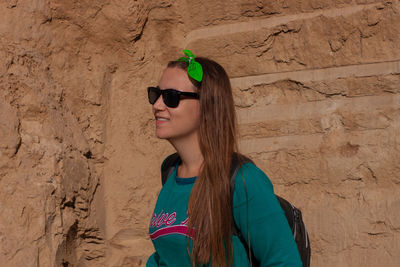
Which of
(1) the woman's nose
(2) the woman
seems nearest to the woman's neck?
(2) the woman

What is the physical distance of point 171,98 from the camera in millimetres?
1746

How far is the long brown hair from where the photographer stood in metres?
1.56

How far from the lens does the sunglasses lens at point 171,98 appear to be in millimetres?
1737

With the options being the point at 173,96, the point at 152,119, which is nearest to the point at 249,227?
the point at 173,96

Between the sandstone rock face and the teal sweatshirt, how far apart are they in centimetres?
112

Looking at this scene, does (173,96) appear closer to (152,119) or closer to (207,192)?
(207,192)

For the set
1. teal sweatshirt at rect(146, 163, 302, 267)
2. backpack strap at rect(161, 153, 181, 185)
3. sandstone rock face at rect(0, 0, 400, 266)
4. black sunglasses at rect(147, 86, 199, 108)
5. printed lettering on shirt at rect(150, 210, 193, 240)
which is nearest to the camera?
teal sweatshirt at rect(146, 163, 302, 267)

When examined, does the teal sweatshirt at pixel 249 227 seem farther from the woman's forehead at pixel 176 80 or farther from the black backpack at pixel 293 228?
the woman's forehead at pixel 176 80

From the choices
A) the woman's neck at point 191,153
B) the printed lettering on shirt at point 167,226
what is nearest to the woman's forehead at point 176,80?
the woman's neck at point 191,153

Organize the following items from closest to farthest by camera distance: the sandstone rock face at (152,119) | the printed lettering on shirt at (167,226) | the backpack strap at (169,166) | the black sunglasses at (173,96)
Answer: the printed lettering on shirt at (167,226) → the black sunglasses at (173,96) → the backpack strap at (169,166) → the sandstone rock face at (152,119)

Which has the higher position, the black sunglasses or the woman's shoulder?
the black sunglasses

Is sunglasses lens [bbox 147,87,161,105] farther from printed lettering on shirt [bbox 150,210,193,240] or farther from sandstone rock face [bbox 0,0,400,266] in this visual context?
sandstone rock face [bbox 0,0,400,266]

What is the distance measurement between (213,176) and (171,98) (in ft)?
1.08

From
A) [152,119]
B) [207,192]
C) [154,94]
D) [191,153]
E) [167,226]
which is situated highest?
[154,94]
